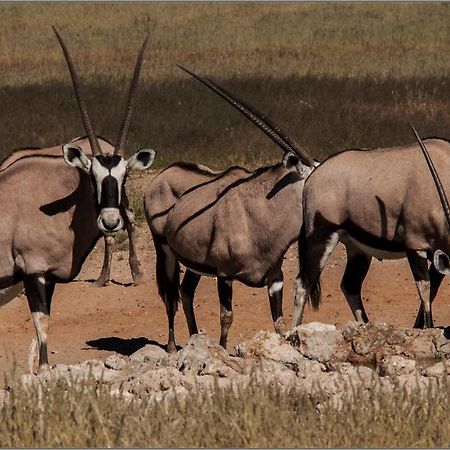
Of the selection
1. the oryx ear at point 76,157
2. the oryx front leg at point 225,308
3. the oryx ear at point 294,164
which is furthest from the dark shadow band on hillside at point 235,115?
the oryx ear at point 76,157

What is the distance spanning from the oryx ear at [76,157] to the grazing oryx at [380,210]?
233cm

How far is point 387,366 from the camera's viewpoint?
11.5 m

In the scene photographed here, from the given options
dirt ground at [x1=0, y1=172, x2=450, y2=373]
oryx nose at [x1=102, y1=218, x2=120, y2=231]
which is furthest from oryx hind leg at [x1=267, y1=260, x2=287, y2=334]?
oryx nose at [x1=102, y1=218, x2=120, y2=231]

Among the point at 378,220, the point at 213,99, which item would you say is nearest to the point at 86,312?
the point at 378,220

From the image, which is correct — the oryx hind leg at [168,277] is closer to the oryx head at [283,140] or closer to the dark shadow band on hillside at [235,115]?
the oryx head at [283,140]

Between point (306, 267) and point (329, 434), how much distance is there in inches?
242

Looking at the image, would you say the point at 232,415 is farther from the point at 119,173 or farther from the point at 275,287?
the point at 275,287

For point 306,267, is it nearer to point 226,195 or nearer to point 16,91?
point 226,195

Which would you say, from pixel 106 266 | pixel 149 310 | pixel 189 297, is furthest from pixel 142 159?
pixel 106 266

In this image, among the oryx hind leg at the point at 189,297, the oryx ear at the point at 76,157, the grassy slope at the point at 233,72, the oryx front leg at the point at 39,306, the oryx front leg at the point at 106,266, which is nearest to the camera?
the oryx ear at the point at 76,157

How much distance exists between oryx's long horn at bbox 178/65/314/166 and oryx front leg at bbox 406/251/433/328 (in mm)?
1351

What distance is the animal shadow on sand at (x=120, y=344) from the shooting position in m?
15.1

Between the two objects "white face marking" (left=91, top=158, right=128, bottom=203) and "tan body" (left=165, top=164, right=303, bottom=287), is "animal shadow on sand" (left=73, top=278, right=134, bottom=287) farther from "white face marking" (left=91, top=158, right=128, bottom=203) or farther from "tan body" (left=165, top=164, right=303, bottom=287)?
"white face marking" (left=91, top=158, right=128, bottom=203)

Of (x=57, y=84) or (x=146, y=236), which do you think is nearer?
(x=146, y=236)
